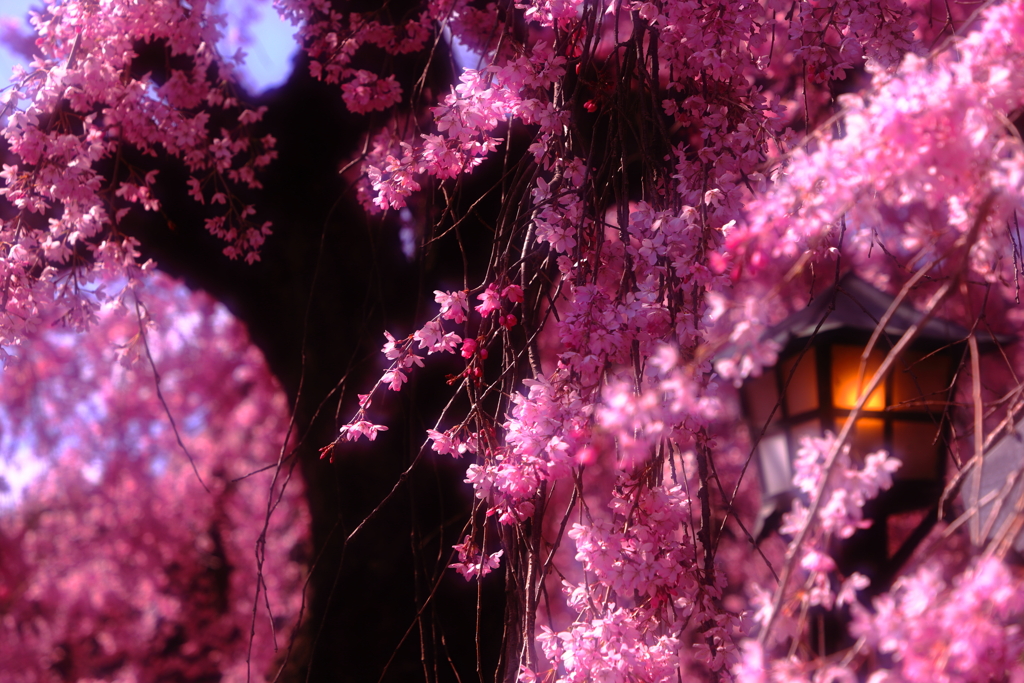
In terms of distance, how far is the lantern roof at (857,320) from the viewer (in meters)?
2.96

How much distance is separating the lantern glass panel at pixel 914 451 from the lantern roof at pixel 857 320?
327mm

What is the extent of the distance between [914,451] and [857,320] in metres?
0.49

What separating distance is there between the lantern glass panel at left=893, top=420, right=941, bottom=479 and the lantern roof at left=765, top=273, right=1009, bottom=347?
33 centimetres

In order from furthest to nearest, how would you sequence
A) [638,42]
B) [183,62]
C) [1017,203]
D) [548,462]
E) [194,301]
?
[194,301], [183,62], [638,42], [548,462], [1017,203]

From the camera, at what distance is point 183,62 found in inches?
112

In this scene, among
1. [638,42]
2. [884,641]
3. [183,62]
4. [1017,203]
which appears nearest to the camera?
[884,641]

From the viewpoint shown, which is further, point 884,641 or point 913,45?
point 913,45

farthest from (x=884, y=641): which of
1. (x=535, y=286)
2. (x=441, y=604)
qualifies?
(x=441, y=604)

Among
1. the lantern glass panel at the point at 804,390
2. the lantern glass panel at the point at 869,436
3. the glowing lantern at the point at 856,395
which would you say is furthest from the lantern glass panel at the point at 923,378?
the lantern glass panel at the point at 804,390

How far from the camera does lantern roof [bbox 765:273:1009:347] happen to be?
9.73ft

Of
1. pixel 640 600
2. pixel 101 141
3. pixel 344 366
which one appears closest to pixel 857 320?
pixel 344 366

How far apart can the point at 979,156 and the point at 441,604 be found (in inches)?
72.5

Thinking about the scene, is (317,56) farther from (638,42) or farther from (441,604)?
(441,604)

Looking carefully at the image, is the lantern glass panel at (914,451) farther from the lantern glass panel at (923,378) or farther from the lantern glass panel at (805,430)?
the lantern glass panel at (805,430)
